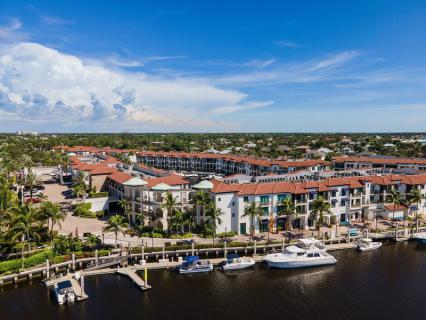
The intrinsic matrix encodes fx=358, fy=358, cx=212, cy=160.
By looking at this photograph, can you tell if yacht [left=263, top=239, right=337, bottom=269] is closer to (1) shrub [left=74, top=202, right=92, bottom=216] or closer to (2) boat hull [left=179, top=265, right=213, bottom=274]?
(2) boat hull [left=179, top=265, right=213, bottom=274]

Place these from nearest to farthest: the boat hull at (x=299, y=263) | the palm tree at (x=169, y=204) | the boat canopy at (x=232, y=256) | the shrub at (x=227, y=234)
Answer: the boat hull at (x=299, y=263) → the boat canopy at (x=232, y=256) → the palm tree at (x=169, y=204) → the shrub at (x=227, y=234)

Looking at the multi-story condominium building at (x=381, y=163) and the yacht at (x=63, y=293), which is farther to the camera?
the multi-story condominium building at (x=381, y=163)

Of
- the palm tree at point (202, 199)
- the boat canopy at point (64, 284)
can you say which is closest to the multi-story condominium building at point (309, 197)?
the palm tree at point (202, 199)

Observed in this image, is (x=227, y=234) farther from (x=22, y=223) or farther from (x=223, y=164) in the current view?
(x=223, y=164)

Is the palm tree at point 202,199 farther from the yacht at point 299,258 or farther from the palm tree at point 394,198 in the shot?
the palm tree at point 394,198

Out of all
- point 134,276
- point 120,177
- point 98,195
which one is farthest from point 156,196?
point 98,195

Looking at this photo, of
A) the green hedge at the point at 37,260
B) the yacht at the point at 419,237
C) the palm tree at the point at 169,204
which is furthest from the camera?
the yacht at the point at 419,237
